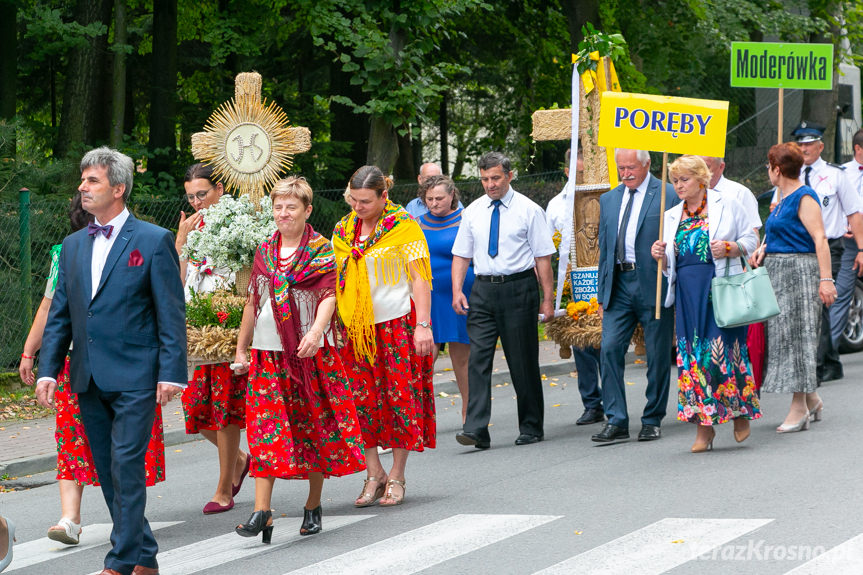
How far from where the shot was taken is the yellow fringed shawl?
7.76 m

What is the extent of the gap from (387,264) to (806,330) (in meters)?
3.58

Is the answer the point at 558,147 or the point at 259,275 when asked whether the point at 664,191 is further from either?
the point at 558,147

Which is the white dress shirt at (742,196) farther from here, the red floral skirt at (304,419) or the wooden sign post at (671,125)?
the red floral skirt at (304,419)

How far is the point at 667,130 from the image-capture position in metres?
9.32

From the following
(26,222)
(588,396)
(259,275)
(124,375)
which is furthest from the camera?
(26,222)

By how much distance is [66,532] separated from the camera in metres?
6.90

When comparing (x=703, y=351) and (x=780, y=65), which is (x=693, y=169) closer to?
(x=703, y=351)

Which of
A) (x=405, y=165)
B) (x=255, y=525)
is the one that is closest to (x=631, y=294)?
(x=255, y=525)

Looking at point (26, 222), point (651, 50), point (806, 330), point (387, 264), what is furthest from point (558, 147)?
point (387, 264)

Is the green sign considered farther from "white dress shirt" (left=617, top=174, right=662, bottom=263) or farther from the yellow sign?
"white dress shirt" (left=617, top=174, right=662, bottom=263)

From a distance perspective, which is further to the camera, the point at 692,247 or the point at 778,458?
the point at 692,247

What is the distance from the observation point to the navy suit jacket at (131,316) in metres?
5.92

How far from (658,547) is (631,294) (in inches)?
140

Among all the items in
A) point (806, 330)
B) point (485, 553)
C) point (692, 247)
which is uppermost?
point (692, 247)
